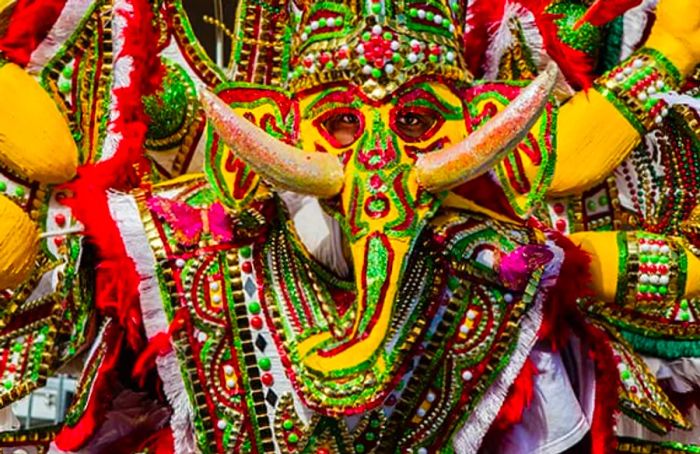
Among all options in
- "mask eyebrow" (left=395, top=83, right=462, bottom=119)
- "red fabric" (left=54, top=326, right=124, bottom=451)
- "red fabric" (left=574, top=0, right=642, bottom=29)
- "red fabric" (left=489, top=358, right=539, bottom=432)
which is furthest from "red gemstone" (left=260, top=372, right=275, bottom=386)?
"red fabric" (left=574, top=0, right=642, bottom=29)

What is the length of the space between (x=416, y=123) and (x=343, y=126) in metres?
0.12

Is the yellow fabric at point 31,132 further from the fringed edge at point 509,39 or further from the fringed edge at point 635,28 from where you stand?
the fringed edge at point 635,28

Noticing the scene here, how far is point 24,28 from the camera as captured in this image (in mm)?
2736

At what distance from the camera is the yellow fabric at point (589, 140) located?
2.78m

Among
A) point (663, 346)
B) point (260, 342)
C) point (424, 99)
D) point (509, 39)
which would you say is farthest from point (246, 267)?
point (663, 346)

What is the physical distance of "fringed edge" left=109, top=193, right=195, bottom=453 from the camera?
2.60 m

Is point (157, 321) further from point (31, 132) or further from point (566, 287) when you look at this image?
point (566, 287)

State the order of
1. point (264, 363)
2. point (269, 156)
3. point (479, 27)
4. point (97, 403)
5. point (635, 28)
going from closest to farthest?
point (269, 156), point (264, 363), point (97, 403), point (479, 27), point (635, 28)

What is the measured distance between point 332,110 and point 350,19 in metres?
0.15

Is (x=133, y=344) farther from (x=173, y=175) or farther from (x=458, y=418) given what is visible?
(x=458, y=418)

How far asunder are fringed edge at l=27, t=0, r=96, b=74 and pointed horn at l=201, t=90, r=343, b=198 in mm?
498

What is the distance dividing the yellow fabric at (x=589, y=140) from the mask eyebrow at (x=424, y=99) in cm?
32

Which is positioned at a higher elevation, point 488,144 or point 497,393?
point 488,144

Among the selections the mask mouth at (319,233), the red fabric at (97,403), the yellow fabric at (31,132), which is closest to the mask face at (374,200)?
the mask mouth at (319,233)
